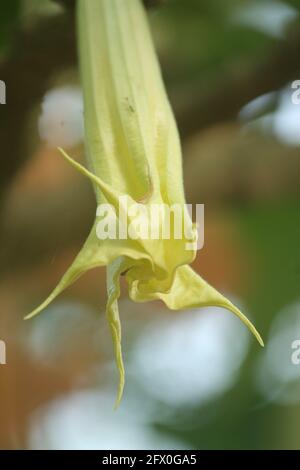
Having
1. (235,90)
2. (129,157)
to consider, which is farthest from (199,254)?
(129,157)

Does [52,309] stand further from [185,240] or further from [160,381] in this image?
[185,240]

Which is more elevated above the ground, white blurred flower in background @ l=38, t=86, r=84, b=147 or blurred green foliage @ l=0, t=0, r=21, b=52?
blurred green foliage @ l=0, t=0, r=21, b=52

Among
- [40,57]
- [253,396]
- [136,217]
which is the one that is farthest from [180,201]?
[253,396]

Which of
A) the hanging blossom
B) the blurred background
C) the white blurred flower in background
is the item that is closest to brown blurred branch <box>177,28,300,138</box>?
the blurred background

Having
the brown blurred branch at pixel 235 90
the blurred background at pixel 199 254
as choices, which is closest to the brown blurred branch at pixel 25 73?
the blurred background at pixel 199 254

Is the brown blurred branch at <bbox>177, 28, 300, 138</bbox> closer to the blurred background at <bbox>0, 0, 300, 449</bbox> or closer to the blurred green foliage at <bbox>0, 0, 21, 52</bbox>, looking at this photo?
the blurred background at <bbox>0, 0, 300, 449</bbox>
